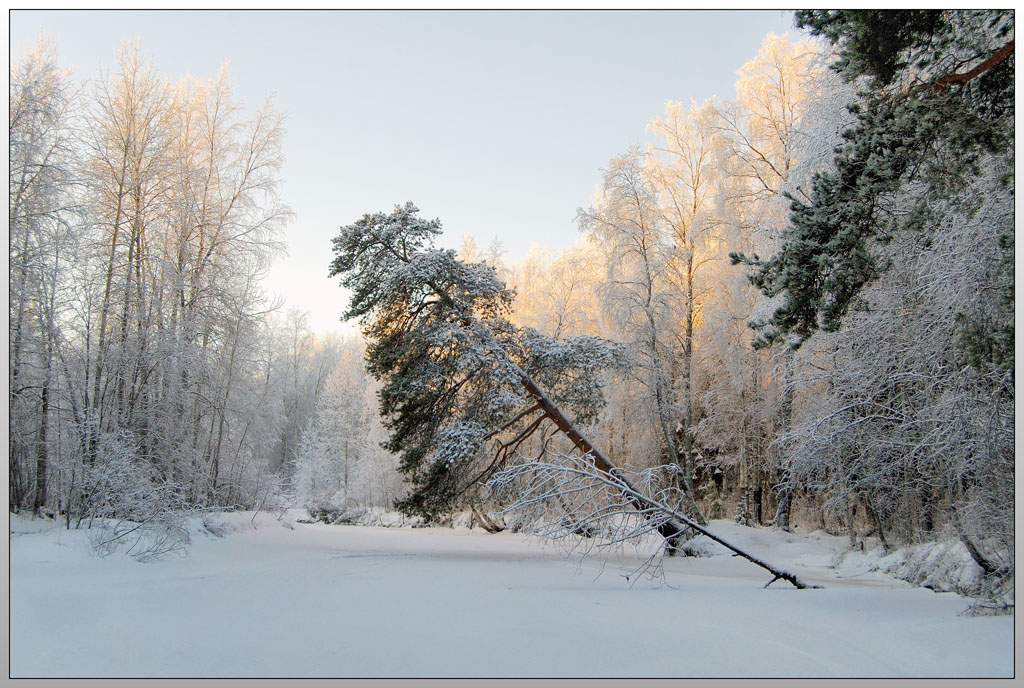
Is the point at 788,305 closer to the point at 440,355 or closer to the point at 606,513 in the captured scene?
the point at 606,513

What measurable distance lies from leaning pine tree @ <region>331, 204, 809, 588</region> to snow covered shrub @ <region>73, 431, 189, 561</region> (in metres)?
3.20

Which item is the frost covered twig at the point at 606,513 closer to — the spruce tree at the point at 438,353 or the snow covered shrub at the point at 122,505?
the spruce tree at the point at 438,353

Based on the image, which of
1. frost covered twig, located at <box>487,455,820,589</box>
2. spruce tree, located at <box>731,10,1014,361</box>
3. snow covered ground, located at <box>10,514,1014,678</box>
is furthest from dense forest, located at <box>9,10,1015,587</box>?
snow covered ground, located at <box>10,514,1014,678</box>

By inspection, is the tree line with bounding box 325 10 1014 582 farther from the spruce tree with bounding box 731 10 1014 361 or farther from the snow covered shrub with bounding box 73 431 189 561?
the snow covered shrub with bounding box 73 431 189 561

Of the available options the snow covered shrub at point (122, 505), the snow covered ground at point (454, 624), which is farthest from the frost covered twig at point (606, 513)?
the snow covered shrub at point (122, 505)

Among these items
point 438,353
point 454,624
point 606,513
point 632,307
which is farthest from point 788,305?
point 632,307

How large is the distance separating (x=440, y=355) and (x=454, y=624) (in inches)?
216

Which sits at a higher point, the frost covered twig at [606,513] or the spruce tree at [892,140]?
the spruce tree at [892,140]

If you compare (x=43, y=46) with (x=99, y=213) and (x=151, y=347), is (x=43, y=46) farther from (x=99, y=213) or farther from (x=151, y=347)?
(x=151, y=347)

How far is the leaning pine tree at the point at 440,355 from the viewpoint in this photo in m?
9.70

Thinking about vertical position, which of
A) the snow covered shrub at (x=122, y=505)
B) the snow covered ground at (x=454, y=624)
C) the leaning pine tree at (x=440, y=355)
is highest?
the leaning pine tree at (x=440, y=355)

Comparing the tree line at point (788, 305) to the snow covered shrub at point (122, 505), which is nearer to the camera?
the tree line at point (788, 305)

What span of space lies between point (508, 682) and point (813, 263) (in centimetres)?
361

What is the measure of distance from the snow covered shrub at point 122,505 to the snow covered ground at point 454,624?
312 mm
